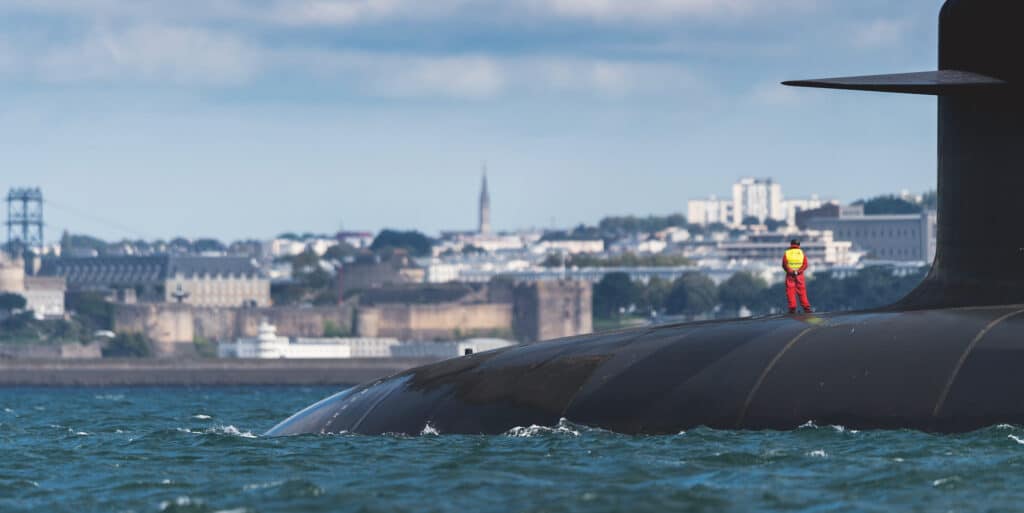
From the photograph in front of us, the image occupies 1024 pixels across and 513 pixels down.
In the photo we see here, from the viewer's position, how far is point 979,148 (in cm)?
2409

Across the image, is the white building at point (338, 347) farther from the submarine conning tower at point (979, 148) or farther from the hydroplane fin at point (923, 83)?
the hydroplane fin at point (923, 83)

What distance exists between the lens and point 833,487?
62.4 ft

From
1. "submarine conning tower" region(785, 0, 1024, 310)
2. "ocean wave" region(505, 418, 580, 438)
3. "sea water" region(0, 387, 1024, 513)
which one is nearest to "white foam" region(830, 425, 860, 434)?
"sea water" region(0, 387, 1024, 513)

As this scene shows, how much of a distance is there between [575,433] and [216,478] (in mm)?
3886

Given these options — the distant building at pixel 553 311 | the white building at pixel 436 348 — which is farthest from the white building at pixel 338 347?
the distant building at pixel 553 311

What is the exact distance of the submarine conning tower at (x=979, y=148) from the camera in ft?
78.0

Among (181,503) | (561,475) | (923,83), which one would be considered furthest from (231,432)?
(923,83)

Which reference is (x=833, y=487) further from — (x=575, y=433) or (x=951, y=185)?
(x=951, y=185)

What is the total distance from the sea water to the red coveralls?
4290mm

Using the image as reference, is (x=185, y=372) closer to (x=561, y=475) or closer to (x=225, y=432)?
(x=225, y=432)

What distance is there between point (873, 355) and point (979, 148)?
3006 millimetres

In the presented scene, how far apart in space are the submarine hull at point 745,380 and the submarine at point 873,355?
20 millimetres

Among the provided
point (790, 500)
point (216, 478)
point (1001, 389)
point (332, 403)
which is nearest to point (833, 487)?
point (790, 500)

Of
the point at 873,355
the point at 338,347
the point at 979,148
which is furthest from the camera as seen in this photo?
the point at 338,347
